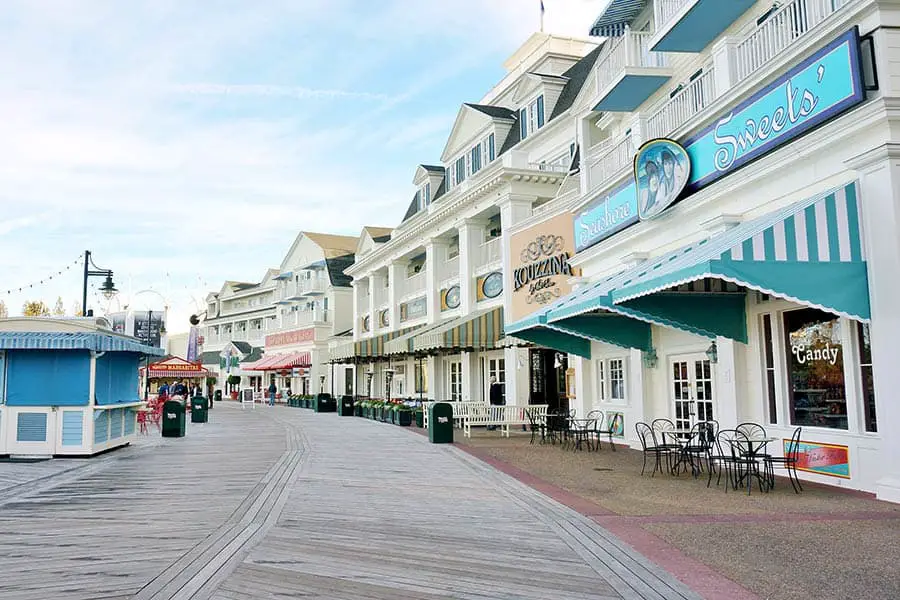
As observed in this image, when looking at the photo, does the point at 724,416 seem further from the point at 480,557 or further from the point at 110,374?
the point at 110,374

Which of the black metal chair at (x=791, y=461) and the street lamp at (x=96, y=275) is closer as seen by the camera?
the black metal chair at (x=791, y=461)

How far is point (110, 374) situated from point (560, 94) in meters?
16.0

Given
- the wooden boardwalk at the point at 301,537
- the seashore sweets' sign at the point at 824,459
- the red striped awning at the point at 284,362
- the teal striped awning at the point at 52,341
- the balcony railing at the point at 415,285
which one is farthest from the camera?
the red striped awning at the point at 284,362

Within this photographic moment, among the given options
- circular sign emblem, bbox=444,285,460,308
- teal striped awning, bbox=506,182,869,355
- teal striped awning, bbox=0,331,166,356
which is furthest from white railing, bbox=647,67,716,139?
circular sign emblem, bbox=444,285,460,308

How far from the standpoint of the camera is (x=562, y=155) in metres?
23.7

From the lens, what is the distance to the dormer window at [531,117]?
24.5m

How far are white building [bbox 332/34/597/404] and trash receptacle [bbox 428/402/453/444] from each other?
4.17 metres

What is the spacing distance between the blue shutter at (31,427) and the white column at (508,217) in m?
12.8

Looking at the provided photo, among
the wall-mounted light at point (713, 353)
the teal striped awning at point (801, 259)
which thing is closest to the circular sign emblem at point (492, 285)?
the wall-mounted light at point (713, 353)

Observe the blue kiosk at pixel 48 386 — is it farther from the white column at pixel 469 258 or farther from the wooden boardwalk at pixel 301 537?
the white column at pixel 469 258

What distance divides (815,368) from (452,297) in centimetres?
1910

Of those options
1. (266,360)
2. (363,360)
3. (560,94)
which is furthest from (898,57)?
(266,360)

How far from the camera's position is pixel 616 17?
16156mm

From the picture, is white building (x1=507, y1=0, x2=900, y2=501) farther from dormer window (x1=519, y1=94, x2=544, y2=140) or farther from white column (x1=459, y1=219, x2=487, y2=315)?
white column (x1=459, y1=219, x2=487, y2=315)
